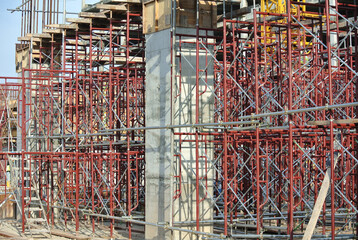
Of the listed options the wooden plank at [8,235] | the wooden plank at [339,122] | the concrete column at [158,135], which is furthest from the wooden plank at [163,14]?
the wooden plank at [8,235]

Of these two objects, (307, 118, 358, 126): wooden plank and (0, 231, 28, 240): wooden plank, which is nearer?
(307, 118, 358, 126): wooden plank

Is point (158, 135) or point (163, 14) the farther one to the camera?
point (163, 14)

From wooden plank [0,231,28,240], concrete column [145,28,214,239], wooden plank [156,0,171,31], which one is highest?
wooden plank [156,0,171,31]

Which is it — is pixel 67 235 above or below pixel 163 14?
below

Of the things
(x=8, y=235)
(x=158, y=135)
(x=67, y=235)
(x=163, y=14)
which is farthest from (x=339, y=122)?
(x=8, y=235)

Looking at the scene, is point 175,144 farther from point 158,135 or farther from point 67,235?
point 67,235

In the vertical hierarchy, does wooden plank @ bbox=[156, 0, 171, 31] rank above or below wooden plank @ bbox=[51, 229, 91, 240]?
above

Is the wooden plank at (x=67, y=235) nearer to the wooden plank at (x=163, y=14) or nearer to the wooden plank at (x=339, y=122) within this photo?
the wooden plank at (x=163, y=14)

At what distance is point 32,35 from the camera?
94.9 ft

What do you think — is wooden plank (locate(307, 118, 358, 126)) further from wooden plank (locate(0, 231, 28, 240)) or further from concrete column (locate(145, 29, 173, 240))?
wooden plank (locate(0, 231, 28, 240))

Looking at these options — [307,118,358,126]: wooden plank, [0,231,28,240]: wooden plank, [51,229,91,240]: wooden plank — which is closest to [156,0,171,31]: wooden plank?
[307,118,358,126]: wooden plank

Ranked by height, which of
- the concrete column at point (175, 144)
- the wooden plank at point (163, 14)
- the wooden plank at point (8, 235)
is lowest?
the wooden plank at point (8, 235)

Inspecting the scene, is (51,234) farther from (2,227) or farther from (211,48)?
(211,48)

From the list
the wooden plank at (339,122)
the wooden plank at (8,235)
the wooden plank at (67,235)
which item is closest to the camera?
the wooden plank at (339,122)
